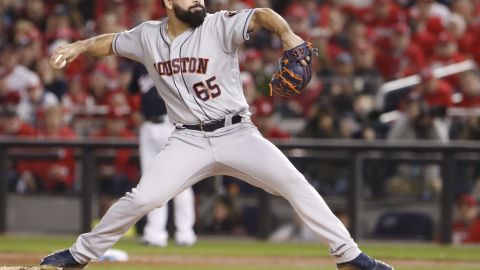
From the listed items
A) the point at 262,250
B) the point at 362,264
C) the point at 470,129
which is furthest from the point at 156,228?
the point at 362,264

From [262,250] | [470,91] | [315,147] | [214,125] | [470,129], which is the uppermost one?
[470,91]

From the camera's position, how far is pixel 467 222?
36.5 ft

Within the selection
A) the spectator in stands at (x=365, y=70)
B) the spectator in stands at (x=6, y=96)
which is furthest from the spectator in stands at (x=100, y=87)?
the spectator in stands at (x=365, y=70)

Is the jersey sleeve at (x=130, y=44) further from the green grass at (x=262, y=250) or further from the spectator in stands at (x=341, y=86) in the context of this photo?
the spectator in stands at (x=341, y=86)

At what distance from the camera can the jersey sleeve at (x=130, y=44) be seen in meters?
6.46

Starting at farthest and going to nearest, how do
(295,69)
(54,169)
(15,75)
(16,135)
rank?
(15,75), (16,135), (54,169), (295,69)

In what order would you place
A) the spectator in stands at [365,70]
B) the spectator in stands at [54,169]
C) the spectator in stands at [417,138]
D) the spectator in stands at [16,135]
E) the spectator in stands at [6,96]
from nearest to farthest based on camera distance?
the spectator in stands at [417,138] < the spectator in stands at [54,169] < the spectator in stands at [16,135] < the spectator in stands at [365,70] < the spectator in stands at [6,96]

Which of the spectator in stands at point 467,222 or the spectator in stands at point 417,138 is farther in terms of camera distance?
the spectator in stands at point 417,138

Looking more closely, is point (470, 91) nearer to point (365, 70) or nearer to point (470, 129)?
point (470, 129)

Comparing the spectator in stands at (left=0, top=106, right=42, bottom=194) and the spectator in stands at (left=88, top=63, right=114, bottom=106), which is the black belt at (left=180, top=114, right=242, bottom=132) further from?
the spectator in stands at (left=88, top=63, right=114, bottom=106)

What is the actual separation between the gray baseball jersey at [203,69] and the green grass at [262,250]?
2.71 meters

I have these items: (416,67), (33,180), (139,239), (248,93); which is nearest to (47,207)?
(33,180)

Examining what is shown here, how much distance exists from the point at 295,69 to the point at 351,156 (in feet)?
18.2

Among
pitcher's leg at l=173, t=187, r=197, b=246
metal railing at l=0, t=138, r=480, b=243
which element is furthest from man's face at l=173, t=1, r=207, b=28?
metal railing at l=0, t=138, r=480, b=243
